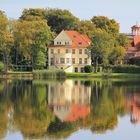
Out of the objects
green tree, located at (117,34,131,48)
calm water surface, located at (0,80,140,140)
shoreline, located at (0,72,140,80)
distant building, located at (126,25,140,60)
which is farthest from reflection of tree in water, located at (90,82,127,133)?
green tree, located at (117,34,131,48)

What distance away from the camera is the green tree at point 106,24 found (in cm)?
8706

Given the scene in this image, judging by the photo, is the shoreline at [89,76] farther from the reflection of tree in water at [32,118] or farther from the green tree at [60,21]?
the reflection of tree in water at [32,118]

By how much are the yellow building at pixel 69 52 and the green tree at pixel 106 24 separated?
664 centimetres

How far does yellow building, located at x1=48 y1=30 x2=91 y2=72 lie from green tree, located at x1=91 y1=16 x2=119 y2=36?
664 cm

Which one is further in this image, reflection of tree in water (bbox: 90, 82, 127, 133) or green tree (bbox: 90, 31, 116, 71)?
green tree (bbox: 90, 31, 116, 71)

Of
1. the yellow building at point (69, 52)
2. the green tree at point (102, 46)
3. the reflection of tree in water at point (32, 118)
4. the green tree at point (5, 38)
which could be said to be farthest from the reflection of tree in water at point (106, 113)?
the yellow building at point (69, 52)

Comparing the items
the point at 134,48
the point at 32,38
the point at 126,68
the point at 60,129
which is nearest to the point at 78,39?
the point at 126,68

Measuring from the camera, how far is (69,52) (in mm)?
82625

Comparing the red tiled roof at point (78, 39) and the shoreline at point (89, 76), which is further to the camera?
the red tiled roof at point (78, 39)

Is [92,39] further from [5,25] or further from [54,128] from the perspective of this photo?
[54,128]

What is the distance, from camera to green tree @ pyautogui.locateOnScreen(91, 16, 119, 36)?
87062 mm

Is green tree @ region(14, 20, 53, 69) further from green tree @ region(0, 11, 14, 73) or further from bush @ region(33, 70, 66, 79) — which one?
bush @ region(33, 70, 66, 79)

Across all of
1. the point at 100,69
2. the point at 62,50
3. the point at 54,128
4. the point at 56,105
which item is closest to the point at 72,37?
the point at 62,50

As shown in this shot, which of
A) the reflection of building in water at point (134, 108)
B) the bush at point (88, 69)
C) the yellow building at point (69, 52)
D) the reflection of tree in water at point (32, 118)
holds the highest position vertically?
the yellow building at point (69, 52)
